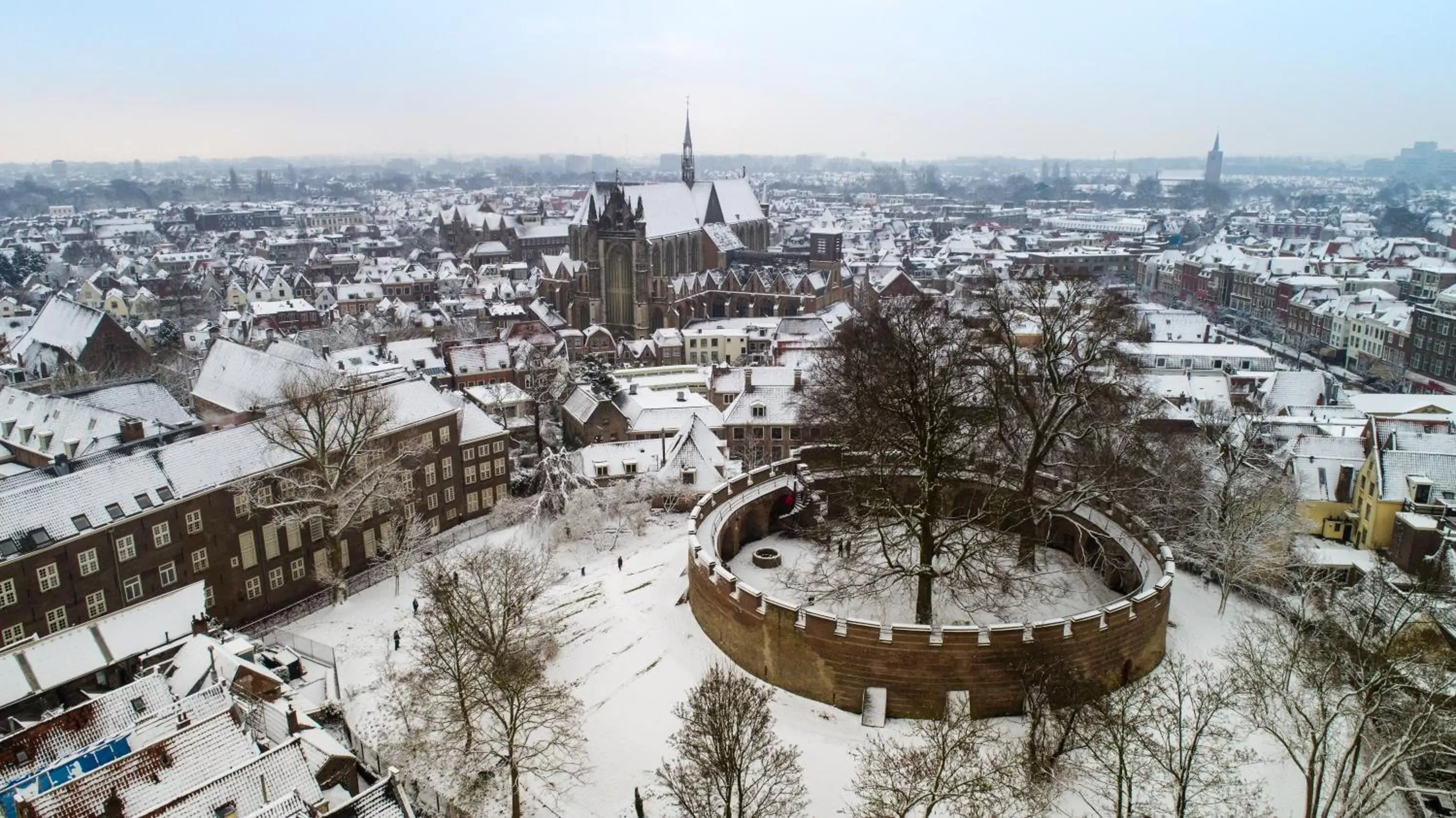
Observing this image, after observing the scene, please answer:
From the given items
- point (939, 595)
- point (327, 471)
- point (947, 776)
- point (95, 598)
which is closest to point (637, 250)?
point (327, 471)

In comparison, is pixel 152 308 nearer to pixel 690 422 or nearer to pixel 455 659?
pixel 690 422

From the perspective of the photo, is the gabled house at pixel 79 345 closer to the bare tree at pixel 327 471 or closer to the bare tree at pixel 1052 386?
the bare tree at pixel 327 471

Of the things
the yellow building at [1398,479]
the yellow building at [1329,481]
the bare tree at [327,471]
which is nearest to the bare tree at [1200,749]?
the yellow building at [1398,479]

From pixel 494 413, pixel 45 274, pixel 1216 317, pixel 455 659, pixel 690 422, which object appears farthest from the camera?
pixel 45 274

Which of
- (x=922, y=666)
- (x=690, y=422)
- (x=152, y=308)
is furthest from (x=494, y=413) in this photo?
(x=152, y=308)

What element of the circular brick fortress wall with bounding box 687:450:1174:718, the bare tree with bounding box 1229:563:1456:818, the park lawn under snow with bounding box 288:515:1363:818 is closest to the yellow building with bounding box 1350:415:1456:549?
the park lawn under snow with bounding box 288:515:1363:818

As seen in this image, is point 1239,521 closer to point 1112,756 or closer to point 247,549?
point 1112,756
